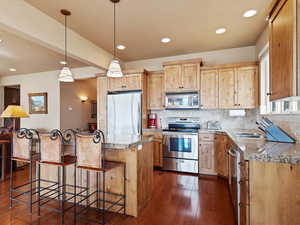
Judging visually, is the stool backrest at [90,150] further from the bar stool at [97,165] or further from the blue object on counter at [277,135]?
the blue object on counter at [277,135]

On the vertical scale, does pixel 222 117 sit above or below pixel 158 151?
above

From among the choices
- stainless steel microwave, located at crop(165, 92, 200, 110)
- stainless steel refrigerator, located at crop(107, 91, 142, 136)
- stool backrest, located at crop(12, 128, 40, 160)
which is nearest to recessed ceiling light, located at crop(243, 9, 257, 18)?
stainless steel microwave, located at crop(165, 92, 200, 110)

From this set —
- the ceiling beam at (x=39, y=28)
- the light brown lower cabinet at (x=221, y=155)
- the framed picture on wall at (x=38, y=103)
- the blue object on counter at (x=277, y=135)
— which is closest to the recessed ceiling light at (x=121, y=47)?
the ceiling beam at (x=39, y=28)

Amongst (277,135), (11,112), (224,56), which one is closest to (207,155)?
(277,135)

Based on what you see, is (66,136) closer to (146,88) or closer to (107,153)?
(107,153)

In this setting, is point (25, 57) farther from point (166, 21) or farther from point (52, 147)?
point (166, 21)

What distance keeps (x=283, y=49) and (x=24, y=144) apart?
3.05 metres

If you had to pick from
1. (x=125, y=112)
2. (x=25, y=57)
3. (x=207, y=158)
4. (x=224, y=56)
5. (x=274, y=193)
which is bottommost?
(x=207, y=158)

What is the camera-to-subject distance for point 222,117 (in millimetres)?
3828

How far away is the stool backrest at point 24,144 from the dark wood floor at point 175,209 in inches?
28.8

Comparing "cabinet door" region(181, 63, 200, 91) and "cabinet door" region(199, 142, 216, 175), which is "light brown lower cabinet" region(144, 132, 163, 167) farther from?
"cabinet door" region(181, 63, 200, 91)

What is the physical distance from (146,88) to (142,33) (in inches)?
54.6

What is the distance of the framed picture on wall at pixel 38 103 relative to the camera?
5.52 metres

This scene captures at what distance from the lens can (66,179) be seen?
2.30m
